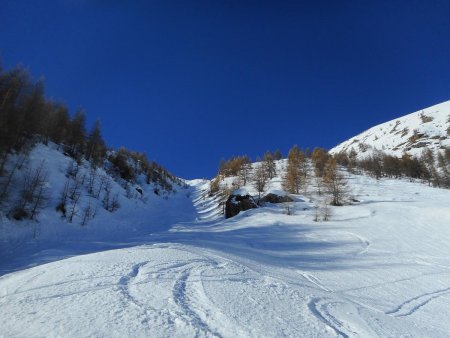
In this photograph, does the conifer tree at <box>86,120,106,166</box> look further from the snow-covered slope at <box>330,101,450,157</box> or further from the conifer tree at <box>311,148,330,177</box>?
the snow-covered slope at <box>330,101,450,157</box>

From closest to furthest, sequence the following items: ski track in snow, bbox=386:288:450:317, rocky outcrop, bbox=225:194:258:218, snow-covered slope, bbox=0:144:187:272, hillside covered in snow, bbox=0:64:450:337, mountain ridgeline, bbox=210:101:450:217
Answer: hillside covered in snow, bbox=0:64:450:337
ski track in snow, bbox=386:288:450:317
snow-covered slope, bbox=0:144:187:272
rocky outcrop, bbox=225:194:258:218
mountain ridgeline, bbox=210:101:450:217

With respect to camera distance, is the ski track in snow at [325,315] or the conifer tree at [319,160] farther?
the conifer tree at [319,160]

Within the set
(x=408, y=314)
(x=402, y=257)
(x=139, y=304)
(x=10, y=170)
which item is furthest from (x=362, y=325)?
(x=10, y=170)

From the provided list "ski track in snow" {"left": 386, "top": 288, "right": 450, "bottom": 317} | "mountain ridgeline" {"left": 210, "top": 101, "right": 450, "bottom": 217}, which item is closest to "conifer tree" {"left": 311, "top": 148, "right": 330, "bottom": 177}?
"mountain ridgeline" {"left": 210, "top": 101, "right": 450, "bottom": 217}

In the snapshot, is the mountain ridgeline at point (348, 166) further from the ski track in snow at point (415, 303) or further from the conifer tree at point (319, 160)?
the ski track in snow at point (415, 303)

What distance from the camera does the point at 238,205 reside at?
41.7 meters

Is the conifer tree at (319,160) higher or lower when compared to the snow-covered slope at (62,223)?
higher

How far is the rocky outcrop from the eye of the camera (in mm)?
41531

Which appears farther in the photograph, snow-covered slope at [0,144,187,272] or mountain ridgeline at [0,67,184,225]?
mountain ridgeline at [0,67,184,225]

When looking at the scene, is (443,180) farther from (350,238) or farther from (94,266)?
(94,266)

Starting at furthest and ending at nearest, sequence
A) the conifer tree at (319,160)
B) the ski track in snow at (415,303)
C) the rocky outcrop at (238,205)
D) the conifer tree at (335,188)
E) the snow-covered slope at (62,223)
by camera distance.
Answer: the conifer tree at (319,160)
the rocky outcrop at (238,205)
the conifer tree at (335,188)
the snow-covered slope at (62,223)
the ski track in snow at (415,303)

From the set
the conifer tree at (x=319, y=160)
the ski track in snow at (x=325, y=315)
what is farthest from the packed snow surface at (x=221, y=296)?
the conifer tree at (x=319, y=160)

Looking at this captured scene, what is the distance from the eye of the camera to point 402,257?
16.1 meters

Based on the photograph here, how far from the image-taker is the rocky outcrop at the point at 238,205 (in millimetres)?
41531
